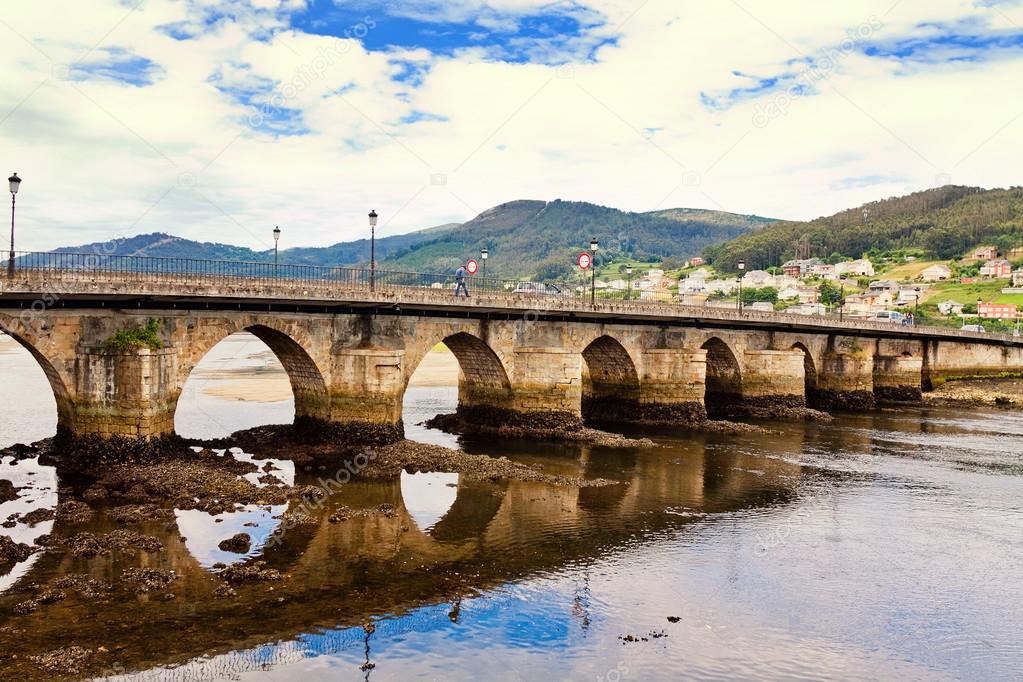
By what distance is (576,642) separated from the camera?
55.3 ft

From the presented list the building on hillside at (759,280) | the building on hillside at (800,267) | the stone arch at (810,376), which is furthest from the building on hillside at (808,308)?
the stone arch at (810,376)

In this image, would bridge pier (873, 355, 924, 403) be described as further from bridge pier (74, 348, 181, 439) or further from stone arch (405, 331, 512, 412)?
bridge pier (74, 348, 181, 439)

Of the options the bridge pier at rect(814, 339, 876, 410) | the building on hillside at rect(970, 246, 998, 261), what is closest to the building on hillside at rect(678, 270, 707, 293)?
→ the building on hillside at rect(970, 246, 998, 261)

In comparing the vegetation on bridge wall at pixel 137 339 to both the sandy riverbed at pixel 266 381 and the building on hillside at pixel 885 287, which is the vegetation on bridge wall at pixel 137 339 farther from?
the building on hillside at pixel 885 287

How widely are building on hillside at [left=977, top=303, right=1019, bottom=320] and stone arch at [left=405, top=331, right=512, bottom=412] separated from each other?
95.3 metres

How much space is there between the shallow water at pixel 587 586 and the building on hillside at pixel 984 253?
142 m

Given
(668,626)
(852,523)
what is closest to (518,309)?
(852,523)

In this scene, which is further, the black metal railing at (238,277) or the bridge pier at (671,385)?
the bridge pier at (671,385)

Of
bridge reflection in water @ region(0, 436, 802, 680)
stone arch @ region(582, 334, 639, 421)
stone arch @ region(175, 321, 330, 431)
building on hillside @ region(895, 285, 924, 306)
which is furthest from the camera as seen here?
building on hillside @ region(895, 285, 924, 306)

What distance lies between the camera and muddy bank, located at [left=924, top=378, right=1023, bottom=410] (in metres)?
63.3

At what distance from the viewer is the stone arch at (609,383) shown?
48688 millimetres

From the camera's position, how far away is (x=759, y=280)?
173 meters

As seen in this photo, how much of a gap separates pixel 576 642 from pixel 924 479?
78.8ft

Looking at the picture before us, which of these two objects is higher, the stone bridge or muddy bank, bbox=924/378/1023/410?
the stone bridge
